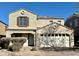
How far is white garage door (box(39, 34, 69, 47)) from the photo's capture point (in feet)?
72.3

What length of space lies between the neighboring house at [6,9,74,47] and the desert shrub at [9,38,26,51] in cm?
253

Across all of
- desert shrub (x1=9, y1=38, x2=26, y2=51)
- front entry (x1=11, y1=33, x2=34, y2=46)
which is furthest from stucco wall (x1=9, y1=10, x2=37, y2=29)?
desert shrub (x1=9, y1=38, x2=26, y2=51)

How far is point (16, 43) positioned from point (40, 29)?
468cm

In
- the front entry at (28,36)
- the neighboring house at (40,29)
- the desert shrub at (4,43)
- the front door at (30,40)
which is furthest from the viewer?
the neighboring house at (40,29)

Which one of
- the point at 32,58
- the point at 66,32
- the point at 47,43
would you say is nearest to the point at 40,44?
the point at 47,43

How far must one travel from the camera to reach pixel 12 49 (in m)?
18.5

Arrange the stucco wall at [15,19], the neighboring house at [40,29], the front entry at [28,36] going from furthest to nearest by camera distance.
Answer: the stucco wall at [15,19], the neighboring house at [40,29], the front entry at [28,36]

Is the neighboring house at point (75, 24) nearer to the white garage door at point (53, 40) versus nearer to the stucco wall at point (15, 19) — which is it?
the white garage door at point (53, 40)

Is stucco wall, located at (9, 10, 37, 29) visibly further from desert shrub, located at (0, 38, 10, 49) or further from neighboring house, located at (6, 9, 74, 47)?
desert shrub, located at (0, 38, 10, 49)

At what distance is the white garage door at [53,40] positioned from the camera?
22031 mm

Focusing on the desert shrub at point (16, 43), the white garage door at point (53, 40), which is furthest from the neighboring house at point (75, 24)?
the desert shrub at point (16, 43)

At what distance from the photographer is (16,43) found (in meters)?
18.8

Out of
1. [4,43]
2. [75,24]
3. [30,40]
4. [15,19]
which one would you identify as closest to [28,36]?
[30,40]

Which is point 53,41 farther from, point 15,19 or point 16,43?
point 16,43
